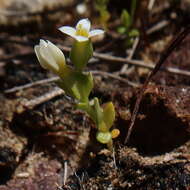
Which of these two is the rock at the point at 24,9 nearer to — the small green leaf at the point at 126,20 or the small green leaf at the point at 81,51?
the small green leaf at the point at 126,20

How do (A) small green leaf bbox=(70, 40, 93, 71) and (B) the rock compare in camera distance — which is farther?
(B) the rock

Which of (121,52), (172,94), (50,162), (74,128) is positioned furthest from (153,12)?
(50,162)

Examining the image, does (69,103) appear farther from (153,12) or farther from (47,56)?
(153,12)

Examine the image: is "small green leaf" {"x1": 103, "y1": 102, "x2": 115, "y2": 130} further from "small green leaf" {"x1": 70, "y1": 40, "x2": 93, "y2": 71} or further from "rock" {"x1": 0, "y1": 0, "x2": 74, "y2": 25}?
"rock" {"x1": 0, "y1": 0, "x2": 74, "y2": 25}

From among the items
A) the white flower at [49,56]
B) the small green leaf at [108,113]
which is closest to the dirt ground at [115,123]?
the small green leaf at [108,113]

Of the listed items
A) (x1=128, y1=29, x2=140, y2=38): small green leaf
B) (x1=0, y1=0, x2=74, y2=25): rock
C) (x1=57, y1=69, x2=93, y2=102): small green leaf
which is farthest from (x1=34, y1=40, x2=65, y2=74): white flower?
(x1=0, y1=0, x2=74, y2=25): rock

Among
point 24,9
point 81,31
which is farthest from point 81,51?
point 24,9

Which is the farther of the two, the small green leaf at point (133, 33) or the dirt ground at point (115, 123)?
the small green leaf at point (133, 33)
